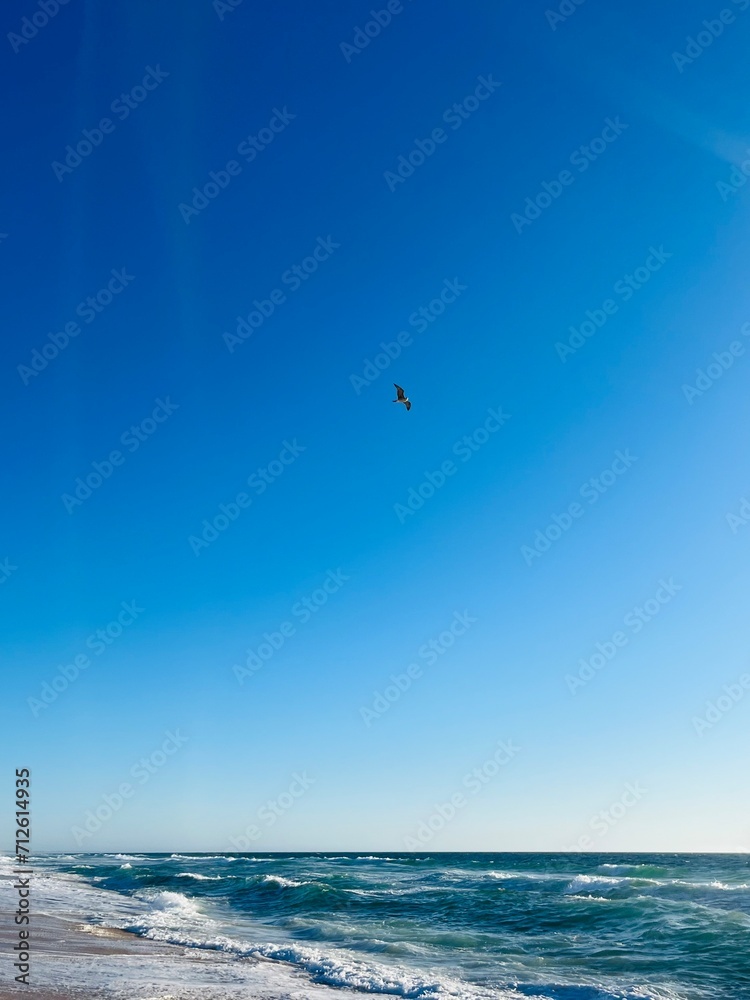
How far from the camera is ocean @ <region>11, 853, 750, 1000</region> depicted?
1438 cm

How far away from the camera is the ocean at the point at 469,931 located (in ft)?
47.2

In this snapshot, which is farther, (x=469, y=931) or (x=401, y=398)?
(x=469, y=931)

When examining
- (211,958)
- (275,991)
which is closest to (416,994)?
(275,991)

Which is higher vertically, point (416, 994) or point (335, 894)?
point (416, 994)

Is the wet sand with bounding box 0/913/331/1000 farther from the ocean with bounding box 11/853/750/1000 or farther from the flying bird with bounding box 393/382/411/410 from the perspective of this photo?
the flying bird with bounding box 393/382/411/410

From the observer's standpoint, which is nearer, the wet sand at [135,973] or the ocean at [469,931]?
the wet sand at [135,973]

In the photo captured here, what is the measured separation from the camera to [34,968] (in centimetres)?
1371

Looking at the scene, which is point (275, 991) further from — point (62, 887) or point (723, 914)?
point (62, 887)

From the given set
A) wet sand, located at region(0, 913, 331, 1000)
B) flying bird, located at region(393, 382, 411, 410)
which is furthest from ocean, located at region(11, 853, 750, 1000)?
flying bird, located at region(393, 382, 411, 410)

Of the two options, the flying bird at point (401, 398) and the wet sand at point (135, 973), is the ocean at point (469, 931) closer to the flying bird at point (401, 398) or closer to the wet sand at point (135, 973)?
the wet sand at point (135, 973)

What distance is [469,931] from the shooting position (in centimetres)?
2188

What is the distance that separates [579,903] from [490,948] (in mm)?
9030

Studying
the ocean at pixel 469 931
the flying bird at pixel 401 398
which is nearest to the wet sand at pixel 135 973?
the ocean at pixel 469 931

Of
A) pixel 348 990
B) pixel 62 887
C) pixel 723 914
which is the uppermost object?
pixel 348 990
